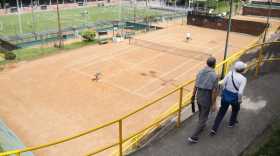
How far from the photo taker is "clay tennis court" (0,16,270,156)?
595 inches

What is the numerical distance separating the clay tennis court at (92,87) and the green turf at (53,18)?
16.5 meters

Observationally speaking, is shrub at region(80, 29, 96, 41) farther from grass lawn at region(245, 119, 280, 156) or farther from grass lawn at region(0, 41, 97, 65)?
grass lawn at region(245, 119, 280, 156)

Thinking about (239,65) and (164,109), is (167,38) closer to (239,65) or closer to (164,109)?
(164,109)

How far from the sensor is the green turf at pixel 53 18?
140 ft

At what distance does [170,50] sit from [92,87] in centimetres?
1139

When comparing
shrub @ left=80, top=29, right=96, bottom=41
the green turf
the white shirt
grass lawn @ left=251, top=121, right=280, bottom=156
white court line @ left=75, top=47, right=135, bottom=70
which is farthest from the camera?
the green turf

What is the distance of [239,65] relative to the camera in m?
6.38

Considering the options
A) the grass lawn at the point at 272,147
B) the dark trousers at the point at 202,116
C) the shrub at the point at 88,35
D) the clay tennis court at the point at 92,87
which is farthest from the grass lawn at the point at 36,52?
the grass lawn at the point at 272,147

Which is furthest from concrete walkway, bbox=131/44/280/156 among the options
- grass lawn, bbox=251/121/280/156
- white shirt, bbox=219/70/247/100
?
white shirt, bbox=219/70/247/100

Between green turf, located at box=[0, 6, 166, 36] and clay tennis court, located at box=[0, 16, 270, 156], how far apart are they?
16524 millimetres

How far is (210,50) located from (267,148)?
23.3 m

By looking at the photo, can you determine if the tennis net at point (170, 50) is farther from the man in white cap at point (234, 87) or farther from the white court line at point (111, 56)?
the man in white cap at point (234, 87)

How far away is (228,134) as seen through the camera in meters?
7.17

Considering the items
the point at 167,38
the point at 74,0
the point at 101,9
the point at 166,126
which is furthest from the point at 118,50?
the point at 74,0
